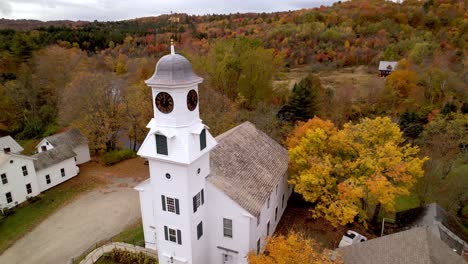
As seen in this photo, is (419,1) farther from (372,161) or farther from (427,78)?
(372,161)

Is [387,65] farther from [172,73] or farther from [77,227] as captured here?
[77,227]

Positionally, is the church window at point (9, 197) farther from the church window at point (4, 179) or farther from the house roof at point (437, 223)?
the house roof at point (437, 223)

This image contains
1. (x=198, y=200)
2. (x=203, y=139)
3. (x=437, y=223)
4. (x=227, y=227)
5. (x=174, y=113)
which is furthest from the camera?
(x=437, y=223)

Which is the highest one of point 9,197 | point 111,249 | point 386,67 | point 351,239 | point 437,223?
point 386,67

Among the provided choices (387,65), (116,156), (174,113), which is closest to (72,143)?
(116,156)

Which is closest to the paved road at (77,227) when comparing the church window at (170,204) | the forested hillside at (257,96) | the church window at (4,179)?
the church window at (4,179)

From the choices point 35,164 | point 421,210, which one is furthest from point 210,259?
point 35,164

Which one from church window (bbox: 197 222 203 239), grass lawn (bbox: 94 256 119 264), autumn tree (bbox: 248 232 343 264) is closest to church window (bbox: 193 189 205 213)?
church window (bbox: 197 222 203 239)
